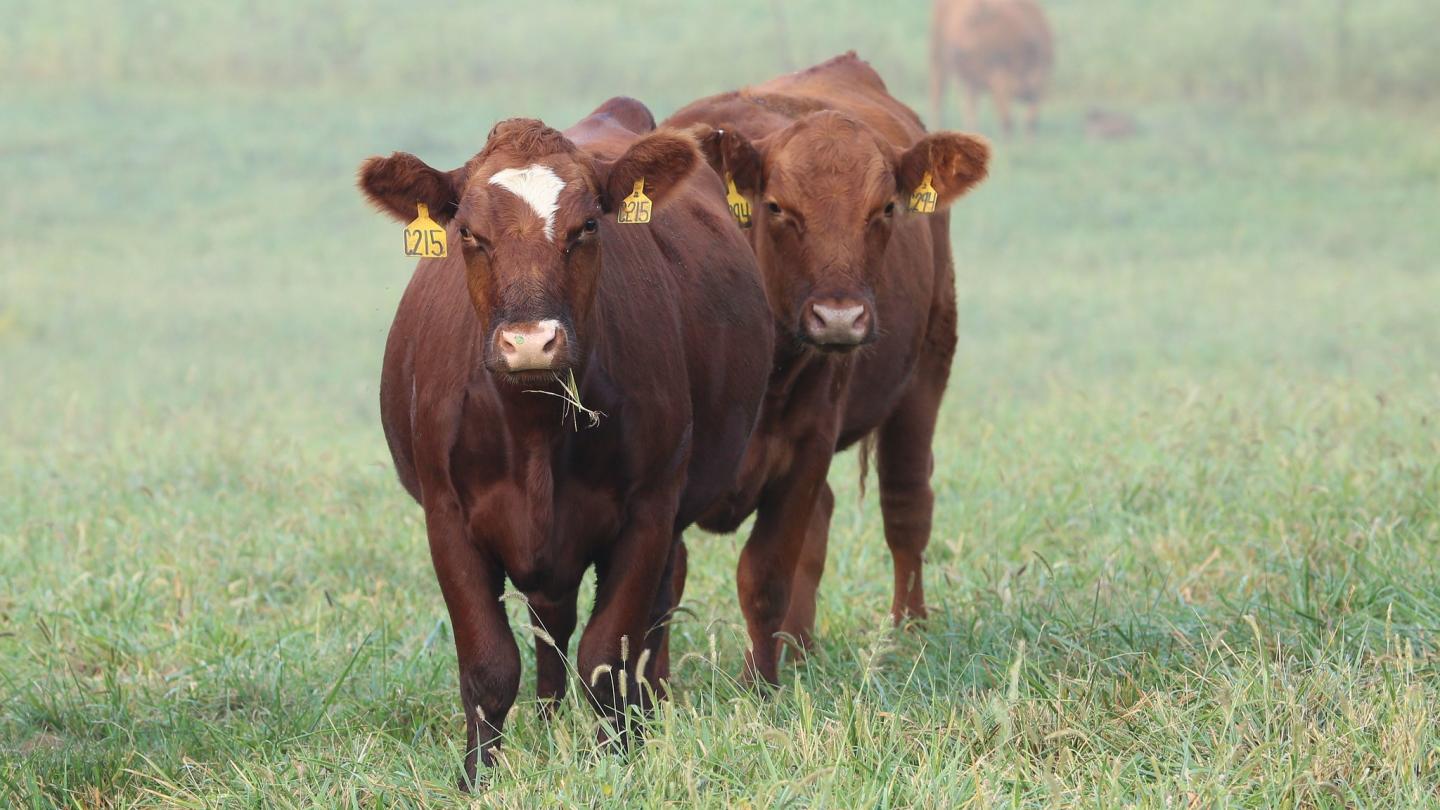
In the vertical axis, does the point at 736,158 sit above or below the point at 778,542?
above

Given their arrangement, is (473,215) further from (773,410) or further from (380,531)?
(380,531)

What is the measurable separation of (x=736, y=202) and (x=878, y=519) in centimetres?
265

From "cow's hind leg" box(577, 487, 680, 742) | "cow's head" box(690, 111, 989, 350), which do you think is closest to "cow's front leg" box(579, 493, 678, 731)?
"cow's hind leg" box(577, 487, 680, 742)

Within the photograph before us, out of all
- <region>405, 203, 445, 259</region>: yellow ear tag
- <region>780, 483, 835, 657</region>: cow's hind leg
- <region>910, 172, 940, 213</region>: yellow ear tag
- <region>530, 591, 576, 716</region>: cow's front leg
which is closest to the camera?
<region>405, 203, 445, 259</region>: yellow ear tag

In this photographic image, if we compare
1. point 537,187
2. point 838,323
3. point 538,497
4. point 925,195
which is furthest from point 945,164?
point 538,497

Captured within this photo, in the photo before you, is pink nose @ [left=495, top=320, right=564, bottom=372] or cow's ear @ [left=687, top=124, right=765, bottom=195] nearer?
pink nose @ [left=495, top=320, right=564, bottom=372]

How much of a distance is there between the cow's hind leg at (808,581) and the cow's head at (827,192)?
2.74ft

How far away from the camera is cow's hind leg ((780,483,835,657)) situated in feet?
20.6

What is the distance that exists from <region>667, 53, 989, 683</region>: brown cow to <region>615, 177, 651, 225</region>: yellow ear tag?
2.14 feet

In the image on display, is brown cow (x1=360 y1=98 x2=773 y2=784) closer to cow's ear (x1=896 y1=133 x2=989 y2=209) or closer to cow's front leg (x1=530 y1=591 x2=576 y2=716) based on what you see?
cow's front leg (x1=530 y1=591 x2=576 y2=716)

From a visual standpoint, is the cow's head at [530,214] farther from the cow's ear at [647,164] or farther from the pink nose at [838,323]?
the pink nose at [838,323]

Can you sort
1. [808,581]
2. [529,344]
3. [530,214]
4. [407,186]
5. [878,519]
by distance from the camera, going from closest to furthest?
[529,344], [530,214], [407,186], [808,581], [878,519]

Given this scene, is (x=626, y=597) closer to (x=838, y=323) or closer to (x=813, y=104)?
(x=838, y=323)

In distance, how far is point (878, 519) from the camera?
8.28 metres
